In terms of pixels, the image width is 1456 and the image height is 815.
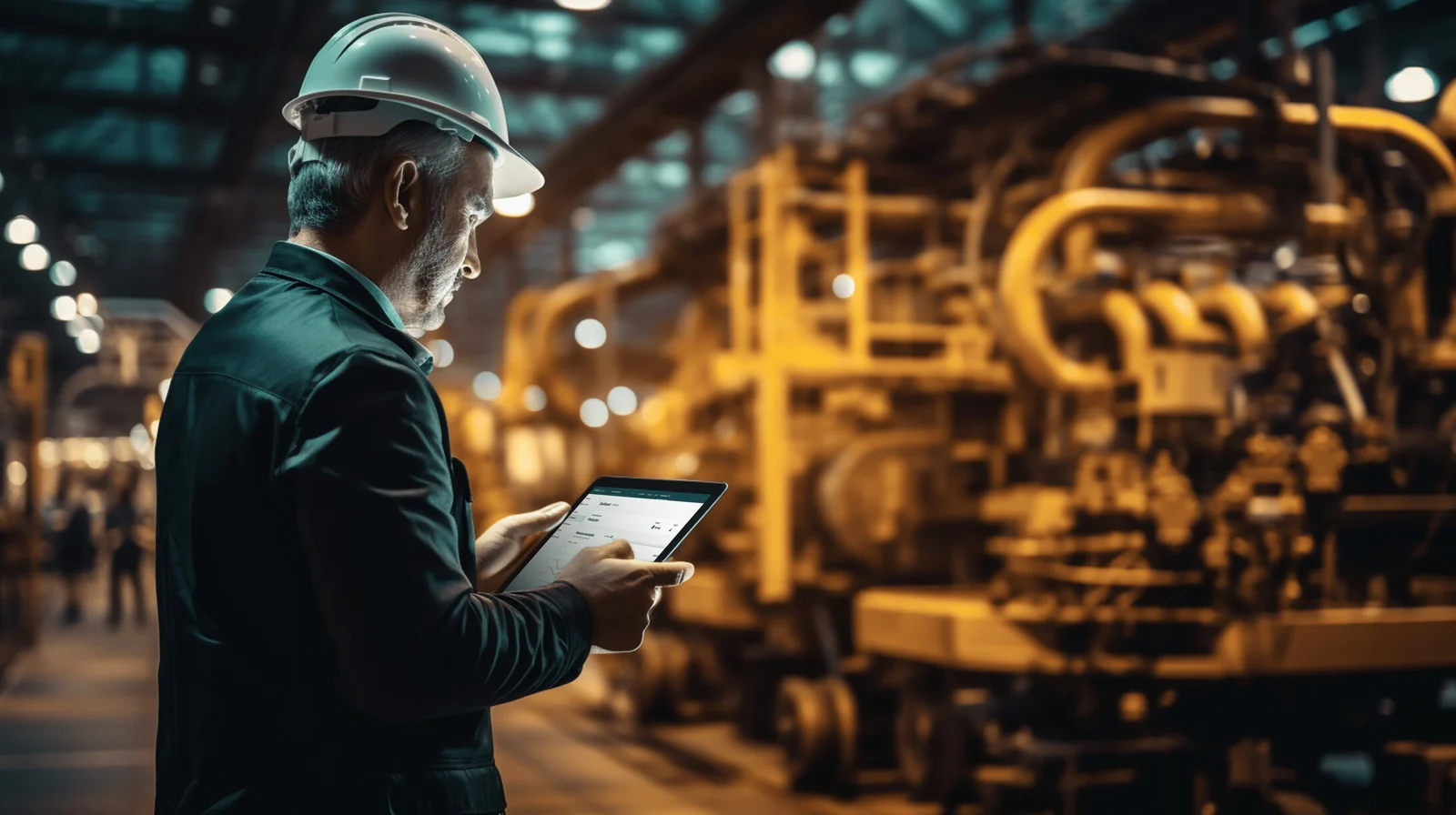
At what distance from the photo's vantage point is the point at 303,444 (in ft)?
4.66

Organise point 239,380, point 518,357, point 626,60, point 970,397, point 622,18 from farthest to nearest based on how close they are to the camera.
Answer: point 518,357
point 626,60
point 622,18
point 970,397
point 239,380

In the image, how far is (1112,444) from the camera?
5445 mm

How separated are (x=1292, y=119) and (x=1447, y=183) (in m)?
0.58

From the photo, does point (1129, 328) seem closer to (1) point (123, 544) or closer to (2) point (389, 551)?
(2) point (389, 551)

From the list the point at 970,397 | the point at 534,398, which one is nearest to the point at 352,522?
the point at 970,397

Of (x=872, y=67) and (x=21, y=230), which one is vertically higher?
(x=872, y=67)

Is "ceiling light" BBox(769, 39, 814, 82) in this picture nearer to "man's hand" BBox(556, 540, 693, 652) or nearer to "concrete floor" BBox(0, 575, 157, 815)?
"concrete floor" BBox(0, 575, 157, 815)

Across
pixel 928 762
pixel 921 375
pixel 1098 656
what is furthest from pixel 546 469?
pixel 1098 656

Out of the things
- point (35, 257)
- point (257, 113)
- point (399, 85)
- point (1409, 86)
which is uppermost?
point (257, 113)

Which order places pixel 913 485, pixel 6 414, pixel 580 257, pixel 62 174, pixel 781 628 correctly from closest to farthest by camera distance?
pixel 913 485
pixel 781 628
pixel 6 414
pixel 62 174
pixel 580 257

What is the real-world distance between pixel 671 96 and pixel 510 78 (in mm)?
2792

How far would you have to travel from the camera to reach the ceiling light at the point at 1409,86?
14.5 feet

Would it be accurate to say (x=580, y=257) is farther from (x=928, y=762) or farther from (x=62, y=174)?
(x=928, y=762)

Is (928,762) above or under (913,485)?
under
